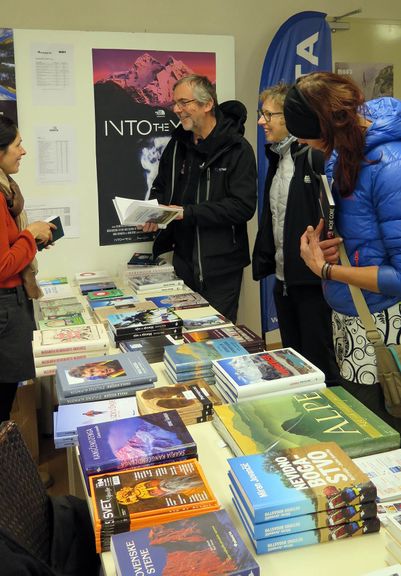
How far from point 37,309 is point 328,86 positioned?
198 cm

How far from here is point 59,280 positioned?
3.36 m

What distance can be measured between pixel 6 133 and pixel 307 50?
84.7 inches

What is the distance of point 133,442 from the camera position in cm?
142

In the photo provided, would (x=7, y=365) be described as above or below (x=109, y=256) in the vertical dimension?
below

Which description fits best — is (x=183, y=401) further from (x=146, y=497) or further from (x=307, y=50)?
(x=307, y=50)

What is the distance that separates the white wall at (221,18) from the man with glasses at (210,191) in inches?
28.5

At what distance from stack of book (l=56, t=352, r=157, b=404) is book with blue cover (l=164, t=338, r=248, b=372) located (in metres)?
0.09

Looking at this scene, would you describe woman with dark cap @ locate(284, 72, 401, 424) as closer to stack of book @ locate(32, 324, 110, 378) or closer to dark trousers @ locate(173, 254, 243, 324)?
stack of book @ locate(32, 324, 110, 378)

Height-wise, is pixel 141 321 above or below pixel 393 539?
above

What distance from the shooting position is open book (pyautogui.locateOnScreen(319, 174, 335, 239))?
5.83ft

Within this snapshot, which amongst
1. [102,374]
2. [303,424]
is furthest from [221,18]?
[303,424]

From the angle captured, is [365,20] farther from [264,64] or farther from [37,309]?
[37,309]

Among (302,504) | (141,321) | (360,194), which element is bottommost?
(302,504)

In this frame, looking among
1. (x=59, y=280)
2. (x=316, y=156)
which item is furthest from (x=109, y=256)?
(x=316, y=156)
